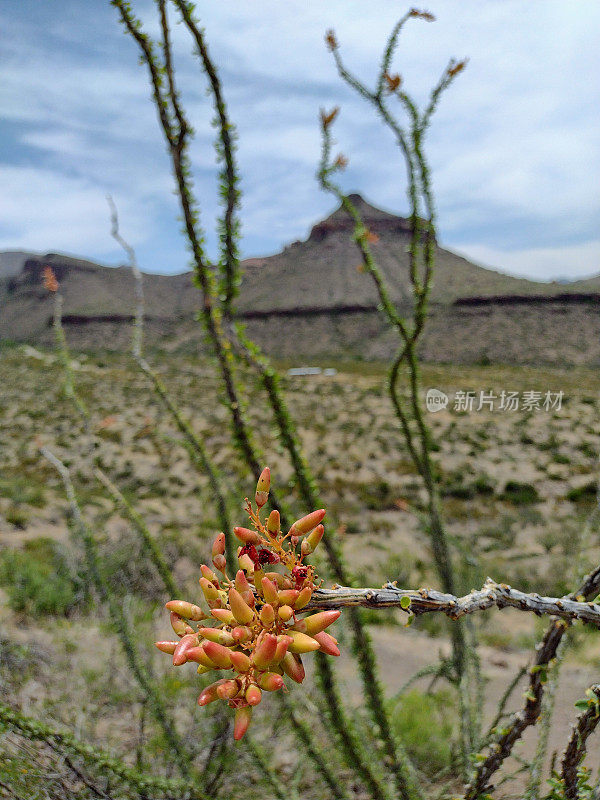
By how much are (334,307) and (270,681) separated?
5169cm

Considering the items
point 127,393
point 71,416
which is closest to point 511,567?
point 71,416

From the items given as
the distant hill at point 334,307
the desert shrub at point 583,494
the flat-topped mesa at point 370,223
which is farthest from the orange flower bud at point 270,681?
the flat-topped mesa at point 370,223

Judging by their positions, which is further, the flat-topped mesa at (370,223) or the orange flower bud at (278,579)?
the flat-topped mesa at (370,223)

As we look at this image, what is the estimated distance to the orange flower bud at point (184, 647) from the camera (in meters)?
0.57

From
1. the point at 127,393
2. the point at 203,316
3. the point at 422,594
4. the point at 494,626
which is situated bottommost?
the point at 494,626

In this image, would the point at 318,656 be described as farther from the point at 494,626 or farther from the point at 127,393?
the point at 127,393

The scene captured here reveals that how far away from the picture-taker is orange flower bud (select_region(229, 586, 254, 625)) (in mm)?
585

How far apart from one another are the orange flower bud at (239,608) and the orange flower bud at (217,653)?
0.04m

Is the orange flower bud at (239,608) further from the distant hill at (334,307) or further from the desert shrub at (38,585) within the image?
the distant hill at (334,307)

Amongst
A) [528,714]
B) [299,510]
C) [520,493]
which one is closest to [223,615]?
[528,714]

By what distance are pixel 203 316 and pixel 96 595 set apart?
16.3ft

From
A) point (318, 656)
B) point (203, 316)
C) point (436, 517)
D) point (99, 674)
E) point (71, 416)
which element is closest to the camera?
point (203, 316)

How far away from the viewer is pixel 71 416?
50.6ft

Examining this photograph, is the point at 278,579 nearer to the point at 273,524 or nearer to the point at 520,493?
the point at 273,524
